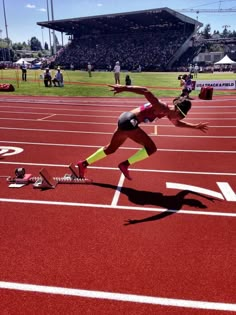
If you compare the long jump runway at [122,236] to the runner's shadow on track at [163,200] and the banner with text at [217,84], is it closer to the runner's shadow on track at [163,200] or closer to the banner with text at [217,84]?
the runner's shadow on track at [163,200]

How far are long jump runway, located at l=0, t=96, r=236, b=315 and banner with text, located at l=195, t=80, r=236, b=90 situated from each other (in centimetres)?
1778

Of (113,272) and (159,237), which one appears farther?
(159,237)

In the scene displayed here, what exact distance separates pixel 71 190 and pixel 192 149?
4.61m

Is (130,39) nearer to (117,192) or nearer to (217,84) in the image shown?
(217,84)

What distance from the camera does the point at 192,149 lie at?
31.5ft

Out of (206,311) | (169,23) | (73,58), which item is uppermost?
(169,23)

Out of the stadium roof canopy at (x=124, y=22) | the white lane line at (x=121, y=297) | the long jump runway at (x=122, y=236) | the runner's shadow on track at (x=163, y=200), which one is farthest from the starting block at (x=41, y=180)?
the stadium roof canopy at (x=124, y=22)

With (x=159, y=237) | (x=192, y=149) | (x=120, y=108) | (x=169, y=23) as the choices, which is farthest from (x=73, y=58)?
(x=159, y=237)

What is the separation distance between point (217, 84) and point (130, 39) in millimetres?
51264

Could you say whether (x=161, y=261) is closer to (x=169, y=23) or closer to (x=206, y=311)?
(x=206, y=311)

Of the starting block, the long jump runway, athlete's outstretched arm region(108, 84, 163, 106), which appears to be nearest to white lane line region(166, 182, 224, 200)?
the long jump runway

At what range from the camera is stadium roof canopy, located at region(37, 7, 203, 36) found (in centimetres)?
6110

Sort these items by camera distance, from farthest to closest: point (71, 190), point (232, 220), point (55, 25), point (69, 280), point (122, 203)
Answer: point (55, 25) → point (71, 190) → point (122, 203) → point (232, 220) → point (69, 280)

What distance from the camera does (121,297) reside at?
343 cm
